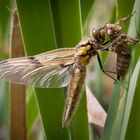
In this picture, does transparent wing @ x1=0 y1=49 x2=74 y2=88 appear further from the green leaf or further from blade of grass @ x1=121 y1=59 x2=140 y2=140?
blade of grass @ x1=121 y1=59 x2=140 y2=140

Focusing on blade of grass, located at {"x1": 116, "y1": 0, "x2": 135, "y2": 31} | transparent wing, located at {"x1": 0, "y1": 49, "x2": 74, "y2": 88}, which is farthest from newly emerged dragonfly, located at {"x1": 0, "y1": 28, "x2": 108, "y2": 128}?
blade of grass, located at {"x1": 116, "y1": 0, "x2": 135, "y2": 31}

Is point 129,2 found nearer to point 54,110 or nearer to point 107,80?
point 54,110

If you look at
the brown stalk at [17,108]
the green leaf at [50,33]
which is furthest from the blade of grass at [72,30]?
the brown stalk at [17,108]

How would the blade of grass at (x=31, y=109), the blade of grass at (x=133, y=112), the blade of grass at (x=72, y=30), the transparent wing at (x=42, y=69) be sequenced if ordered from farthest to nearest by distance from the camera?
the blade of grass at (x=31, y=109), the transparent wing at (x=42, y=69), the blade of grass at (x=72, y=30), the blade of grass at (x=133, y=112)

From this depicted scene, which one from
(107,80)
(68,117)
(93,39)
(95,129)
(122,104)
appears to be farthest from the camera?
(107,80)

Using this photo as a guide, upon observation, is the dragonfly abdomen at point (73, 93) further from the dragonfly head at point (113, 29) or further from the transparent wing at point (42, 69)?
the dragonfly head at point (113, 29)

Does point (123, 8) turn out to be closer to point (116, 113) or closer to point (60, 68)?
point (116, 113)

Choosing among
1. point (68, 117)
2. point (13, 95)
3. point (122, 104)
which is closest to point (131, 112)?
point (122, 104)

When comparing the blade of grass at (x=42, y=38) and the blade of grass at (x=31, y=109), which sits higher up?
the blade of grass at (x=42, y=38)
